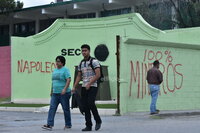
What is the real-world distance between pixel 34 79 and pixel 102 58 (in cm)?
381

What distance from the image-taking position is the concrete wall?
976 inches

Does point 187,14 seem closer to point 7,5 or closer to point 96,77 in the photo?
point 7,5

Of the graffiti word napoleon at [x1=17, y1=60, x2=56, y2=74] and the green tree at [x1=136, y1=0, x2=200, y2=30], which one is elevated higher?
the green tree at [x1=136, y1=0, x2=200, y2=30]

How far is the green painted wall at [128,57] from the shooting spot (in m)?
15.2

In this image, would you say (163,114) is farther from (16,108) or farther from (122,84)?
(16,108)

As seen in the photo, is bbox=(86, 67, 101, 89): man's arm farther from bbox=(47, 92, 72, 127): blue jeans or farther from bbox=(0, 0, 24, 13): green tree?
bbox=(0, 0, 24, 13): green tree

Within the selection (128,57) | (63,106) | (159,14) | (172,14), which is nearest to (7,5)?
(159,14)

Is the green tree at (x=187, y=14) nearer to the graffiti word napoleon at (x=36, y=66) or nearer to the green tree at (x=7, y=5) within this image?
the graffiti word napoleon at (x=36, y=66)

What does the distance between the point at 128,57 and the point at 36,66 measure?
328 inches

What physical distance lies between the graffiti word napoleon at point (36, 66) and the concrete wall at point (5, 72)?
2.99 m

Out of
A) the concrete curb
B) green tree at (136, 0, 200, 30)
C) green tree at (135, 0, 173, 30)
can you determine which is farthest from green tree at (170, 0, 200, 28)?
the concrete curb

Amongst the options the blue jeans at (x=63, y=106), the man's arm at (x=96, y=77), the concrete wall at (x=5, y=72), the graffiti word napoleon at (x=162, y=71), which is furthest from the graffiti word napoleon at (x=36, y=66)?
the man's arm at (x=96, y=77)

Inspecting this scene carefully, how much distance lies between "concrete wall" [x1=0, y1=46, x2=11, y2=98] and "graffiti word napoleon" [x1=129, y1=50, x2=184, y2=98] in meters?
11.2

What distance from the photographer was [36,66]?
2216 cm
